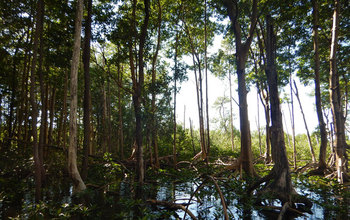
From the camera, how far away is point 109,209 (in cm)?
514

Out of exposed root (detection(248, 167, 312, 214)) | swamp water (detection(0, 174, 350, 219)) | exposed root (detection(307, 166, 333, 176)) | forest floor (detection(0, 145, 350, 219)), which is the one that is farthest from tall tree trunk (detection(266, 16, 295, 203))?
exposed root (detection(307, 166, 333, 176))

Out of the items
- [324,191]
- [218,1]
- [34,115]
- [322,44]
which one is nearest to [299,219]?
[324,191]

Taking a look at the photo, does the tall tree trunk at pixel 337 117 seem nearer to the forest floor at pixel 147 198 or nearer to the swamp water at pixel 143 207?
the forest floor at pixel 147 198

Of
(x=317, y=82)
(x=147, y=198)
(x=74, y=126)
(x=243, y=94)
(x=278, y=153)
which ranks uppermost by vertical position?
(x=317, y=82)

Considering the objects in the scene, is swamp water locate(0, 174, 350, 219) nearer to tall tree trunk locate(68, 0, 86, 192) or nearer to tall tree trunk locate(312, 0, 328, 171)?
tall tree trunk locate(68, 0, 86, 192)

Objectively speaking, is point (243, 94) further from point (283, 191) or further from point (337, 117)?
point (283, 191)

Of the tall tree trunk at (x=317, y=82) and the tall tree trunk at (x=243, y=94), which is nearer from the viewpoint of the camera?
the tall tree trunk at (x=243, y=94)

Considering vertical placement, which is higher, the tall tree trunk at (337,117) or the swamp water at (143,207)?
the tall tree trunk at (337,117)

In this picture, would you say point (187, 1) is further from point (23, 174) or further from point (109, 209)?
point (23, 174)

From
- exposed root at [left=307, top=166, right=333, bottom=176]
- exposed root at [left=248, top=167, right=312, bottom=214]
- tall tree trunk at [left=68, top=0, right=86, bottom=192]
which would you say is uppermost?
tall tree trunk at [left=68, top=0, right=86, bottom=192]

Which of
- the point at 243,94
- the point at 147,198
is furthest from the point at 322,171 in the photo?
the point at 147,198

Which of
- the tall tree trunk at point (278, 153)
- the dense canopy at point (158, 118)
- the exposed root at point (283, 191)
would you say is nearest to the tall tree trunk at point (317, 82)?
the dense canopy at point (158, 118)

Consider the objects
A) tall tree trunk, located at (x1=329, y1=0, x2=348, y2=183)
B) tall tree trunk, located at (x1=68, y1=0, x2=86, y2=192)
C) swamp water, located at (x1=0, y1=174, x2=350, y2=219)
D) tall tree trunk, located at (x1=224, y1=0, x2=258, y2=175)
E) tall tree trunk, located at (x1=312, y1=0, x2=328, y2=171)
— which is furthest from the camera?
tall tree trunk, located at (x1=312, y1=0, x2=328, y2=171)

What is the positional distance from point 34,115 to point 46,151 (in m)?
5.93
